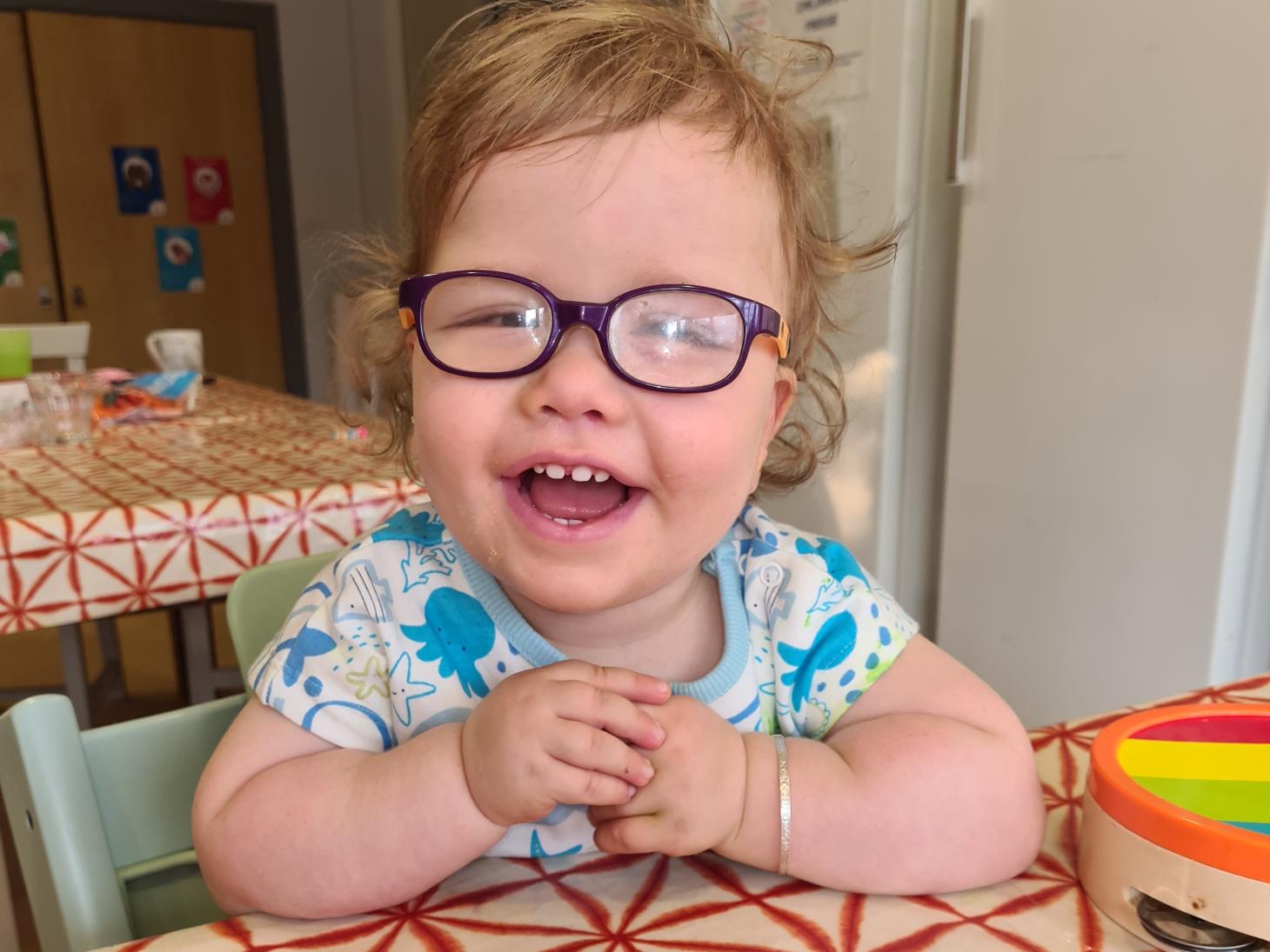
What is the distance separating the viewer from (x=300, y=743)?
1.67 ft

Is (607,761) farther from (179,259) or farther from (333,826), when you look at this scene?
(179,259)

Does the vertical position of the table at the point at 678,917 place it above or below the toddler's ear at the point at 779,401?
below

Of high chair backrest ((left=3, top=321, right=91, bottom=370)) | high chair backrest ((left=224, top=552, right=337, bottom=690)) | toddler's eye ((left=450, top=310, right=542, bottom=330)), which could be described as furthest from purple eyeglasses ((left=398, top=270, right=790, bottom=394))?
high chair backrest ((left=3, top=321, right=91, bottom=370))

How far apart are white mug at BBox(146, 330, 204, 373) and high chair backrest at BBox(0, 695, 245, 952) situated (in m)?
1.70

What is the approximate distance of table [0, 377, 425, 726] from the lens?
0.95 m

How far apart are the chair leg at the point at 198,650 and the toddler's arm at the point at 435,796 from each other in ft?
2.83

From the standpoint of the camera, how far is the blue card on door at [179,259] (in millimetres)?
4180

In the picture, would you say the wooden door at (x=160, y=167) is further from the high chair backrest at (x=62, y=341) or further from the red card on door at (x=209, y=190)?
the high chair backrest at (x=62, y=341)

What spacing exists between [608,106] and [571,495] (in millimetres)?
202

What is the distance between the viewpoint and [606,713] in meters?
0.43

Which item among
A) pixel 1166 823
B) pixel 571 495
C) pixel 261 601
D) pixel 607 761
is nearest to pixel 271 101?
pixel 261 601

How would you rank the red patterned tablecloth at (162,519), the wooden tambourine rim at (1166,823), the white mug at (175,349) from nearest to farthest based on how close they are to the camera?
the wooden tambourine rim at (1166,823)
the red patterned tablecloth at (162,519)
the white mug at (175,349)

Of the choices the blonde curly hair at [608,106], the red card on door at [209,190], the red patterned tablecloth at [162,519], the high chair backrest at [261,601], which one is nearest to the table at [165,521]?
the red patterned tablecloth at [162,519]

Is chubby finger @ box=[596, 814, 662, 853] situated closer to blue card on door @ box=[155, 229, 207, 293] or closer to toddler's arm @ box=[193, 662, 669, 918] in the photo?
toddler's arm @ box=[193, 662, 669, 918]
